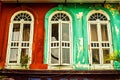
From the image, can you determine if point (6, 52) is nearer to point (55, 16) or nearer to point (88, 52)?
point (55, 16)

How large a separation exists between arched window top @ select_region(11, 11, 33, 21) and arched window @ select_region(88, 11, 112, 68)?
9.53 feet

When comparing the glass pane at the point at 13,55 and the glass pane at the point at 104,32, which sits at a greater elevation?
the glass pane at the point at 104,32

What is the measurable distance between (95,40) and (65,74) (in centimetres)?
223

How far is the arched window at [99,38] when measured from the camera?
11.3 meters

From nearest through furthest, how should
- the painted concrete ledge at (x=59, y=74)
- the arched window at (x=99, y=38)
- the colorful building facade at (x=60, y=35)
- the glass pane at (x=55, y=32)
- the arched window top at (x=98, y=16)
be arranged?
the painted concrete ledge at (x=59, y=74)
the colorful building facade at (x=60, y=35)
the arched window at (x=99, y=38)
the glass pane at (x=55, y=32)
the arched window top at (x=98, y=16)

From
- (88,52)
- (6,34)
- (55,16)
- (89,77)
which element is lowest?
(89,77)

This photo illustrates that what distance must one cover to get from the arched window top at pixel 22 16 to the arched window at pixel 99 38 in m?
2.90

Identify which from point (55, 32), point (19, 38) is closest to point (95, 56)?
point (55, 32)

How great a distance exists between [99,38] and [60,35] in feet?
5.96

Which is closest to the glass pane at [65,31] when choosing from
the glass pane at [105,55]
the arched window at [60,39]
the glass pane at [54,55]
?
the arched window at [60,39]

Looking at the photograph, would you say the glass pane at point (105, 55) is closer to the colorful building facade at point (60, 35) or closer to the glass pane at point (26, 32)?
the colorful building facade at point (60, 35)

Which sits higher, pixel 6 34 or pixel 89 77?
pixel 6 34

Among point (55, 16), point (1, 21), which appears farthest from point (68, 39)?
point (1, 21)

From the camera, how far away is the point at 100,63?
36.6 ft
